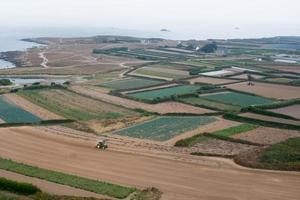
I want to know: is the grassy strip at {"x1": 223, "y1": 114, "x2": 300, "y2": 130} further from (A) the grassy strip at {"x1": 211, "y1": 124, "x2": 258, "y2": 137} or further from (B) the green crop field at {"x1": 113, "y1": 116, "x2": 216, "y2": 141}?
(B) the green crop field at {"x1": 113, "y1": 116, "x2": 216, "y2": 141}

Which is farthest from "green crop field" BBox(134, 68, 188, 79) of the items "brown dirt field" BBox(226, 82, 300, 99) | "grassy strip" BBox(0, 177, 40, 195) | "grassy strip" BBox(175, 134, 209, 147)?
"grassy strip" BBox(0, 177, 40, 195)

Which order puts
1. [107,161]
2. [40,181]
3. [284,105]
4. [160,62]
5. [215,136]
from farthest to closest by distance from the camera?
[160,62]
[284,105]
[215,136]
[107,161]
[40,181]

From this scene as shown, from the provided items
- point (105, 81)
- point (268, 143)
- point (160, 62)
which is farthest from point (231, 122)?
point (160, 62)

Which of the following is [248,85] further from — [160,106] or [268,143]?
[268,143]

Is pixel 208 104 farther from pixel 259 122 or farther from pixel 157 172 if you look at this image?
pixel 157 172

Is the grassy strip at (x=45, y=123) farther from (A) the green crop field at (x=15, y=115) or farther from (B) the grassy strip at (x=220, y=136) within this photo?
(B) the grassy strip at (x=220, y=136)

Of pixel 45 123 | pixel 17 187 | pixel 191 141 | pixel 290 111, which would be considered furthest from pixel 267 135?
pixel 17 187
